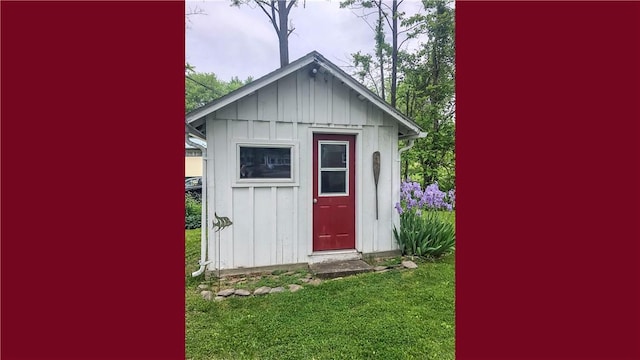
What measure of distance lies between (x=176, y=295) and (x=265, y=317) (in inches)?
72.0

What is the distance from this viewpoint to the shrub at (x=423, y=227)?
15.1ft

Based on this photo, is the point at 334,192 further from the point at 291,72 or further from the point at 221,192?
the point at 291,72

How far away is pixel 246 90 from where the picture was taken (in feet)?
12.6

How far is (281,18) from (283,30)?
405 mm

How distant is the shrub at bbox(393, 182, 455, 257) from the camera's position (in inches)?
181

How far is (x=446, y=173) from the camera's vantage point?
8758 mm

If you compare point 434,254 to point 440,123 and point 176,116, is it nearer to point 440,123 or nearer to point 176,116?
point 176,116

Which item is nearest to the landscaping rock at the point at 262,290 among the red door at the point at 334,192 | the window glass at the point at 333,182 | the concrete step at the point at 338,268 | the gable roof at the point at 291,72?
the concrete step at the point at 338,268

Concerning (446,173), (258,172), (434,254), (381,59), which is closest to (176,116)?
(258,172)

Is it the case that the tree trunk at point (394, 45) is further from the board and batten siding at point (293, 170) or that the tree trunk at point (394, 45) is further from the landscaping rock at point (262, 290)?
the landscaping rock at point (262, 290)

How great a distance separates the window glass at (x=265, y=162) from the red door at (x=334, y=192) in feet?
1.58

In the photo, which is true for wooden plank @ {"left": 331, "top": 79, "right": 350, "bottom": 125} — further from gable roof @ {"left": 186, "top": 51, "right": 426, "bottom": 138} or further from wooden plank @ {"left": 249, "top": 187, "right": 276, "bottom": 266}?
wooden plank @ {"left": 249, "top": 187, "right": 276, "bottom": 266}

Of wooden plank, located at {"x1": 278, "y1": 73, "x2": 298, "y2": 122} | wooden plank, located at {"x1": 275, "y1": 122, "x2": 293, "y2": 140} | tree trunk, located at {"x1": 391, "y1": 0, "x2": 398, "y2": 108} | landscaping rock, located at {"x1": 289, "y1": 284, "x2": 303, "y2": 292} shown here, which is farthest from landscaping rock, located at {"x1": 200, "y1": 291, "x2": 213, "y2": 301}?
tree trunk, located at {"x1": 391, "y1": 0, "x2": 398, "y2": 108}

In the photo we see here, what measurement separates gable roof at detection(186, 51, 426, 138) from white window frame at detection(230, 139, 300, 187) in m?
0.57
